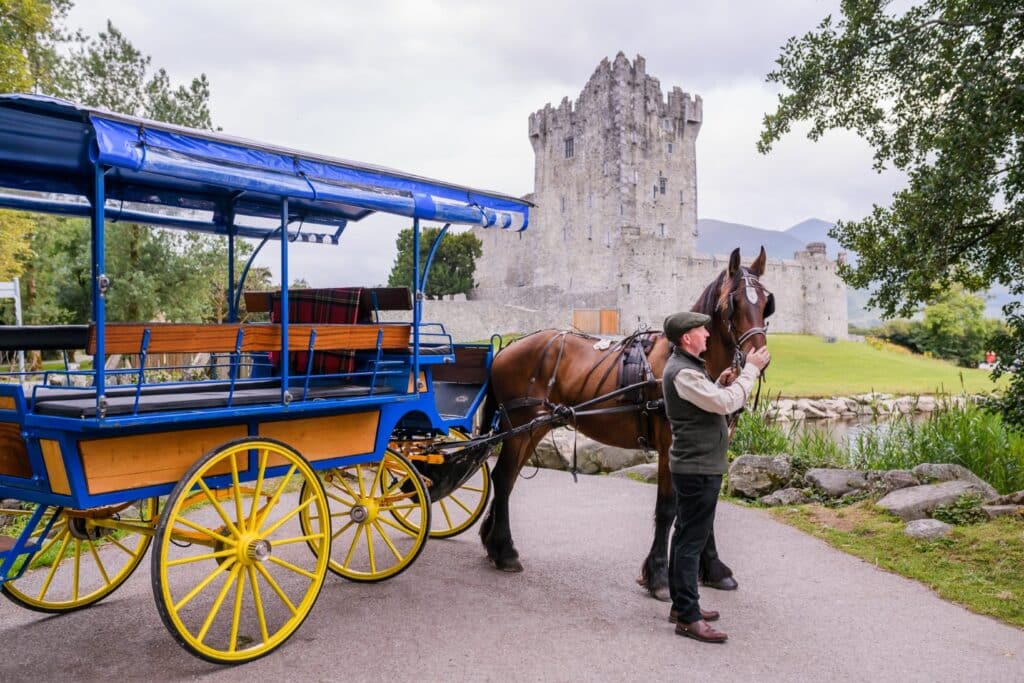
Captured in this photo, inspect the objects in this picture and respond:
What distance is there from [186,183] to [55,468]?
93.5 inches

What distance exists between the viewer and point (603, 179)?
5959 cm

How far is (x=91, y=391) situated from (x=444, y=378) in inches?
114

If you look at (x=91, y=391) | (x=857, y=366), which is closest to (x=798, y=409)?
(x=857, y=366)

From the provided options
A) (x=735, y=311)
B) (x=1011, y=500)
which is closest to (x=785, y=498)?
(x=1011, y=500)

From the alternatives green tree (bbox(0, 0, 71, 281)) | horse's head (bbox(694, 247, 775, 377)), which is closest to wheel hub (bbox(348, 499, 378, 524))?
horse's head (bbox(694, 247, 775, 377))

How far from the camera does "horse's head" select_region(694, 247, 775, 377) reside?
5402 millimetres

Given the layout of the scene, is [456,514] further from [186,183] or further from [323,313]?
[186,183]

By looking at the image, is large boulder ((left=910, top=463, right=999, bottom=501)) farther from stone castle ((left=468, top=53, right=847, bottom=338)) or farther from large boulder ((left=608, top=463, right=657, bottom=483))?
stone castle ((left=468, top=53, right=847, bottom=338))

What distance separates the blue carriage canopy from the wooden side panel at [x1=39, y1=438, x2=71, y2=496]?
1.56 metres

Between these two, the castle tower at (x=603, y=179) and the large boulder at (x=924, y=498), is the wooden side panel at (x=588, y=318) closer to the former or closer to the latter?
the castle tower at (x=603, y=179)

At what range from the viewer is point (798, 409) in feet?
83.4

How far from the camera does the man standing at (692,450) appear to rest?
4.90 meters

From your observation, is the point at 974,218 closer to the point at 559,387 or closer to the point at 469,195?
the point at 559,387

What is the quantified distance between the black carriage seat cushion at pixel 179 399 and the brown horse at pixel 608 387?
57.3 inches
